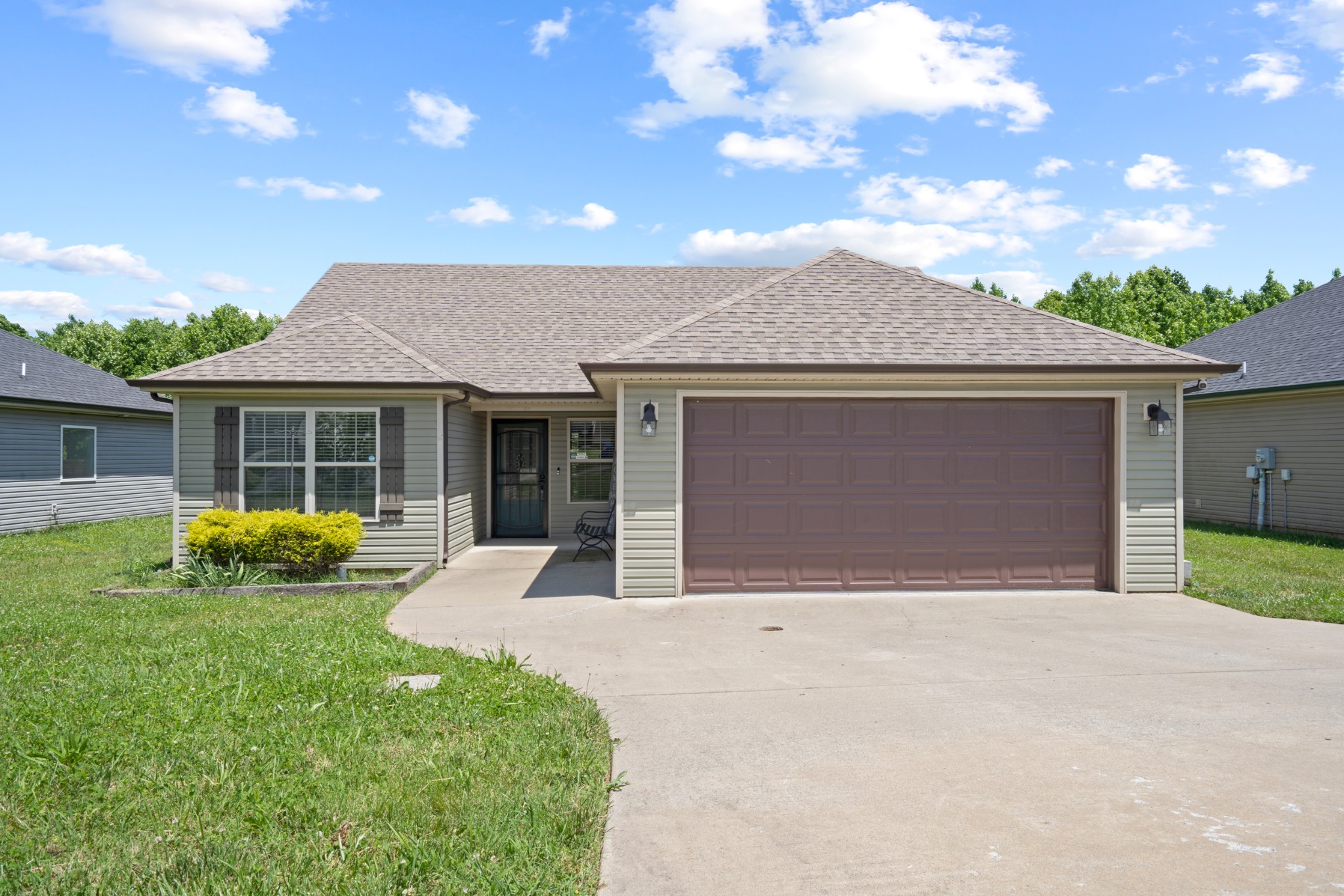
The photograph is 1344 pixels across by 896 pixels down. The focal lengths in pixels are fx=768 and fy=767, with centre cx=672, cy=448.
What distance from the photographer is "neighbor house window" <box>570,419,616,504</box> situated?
46.9 ft

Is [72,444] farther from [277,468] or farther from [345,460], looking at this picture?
[345,460]

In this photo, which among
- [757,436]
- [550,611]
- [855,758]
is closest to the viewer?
[855,758]

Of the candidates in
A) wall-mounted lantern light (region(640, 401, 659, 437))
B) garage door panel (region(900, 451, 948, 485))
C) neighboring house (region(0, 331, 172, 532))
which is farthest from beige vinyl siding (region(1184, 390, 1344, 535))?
neighboring house (region(0, 331, 172, 532))

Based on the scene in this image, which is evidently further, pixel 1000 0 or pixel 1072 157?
pixel 1072 157

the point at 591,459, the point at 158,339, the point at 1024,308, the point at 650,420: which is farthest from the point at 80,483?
the point at 158,339

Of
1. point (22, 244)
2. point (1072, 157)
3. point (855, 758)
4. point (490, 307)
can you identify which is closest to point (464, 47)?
point (490, 307)

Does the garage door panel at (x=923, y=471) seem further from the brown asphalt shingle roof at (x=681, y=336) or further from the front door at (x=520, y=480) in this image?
the front door at (x=520, y=480)

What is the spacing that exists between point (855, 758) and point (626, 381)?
5.42 m

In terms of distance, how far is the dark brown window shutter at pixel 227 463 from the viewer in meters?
10.4

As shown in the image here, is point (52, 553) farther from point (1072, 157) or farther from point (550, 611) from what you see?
point (1072, 157)

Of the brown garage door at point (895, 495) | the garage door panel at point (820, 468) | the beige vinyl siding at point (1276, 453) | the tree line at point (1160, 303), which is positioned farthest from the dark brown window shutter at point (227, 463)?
the tree line at point (1160, 303)

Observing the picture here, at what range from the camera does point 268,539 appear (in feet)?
31.6

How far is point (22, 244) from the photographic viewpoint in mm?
55688

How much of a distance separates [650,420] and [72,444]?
48.4 feet
